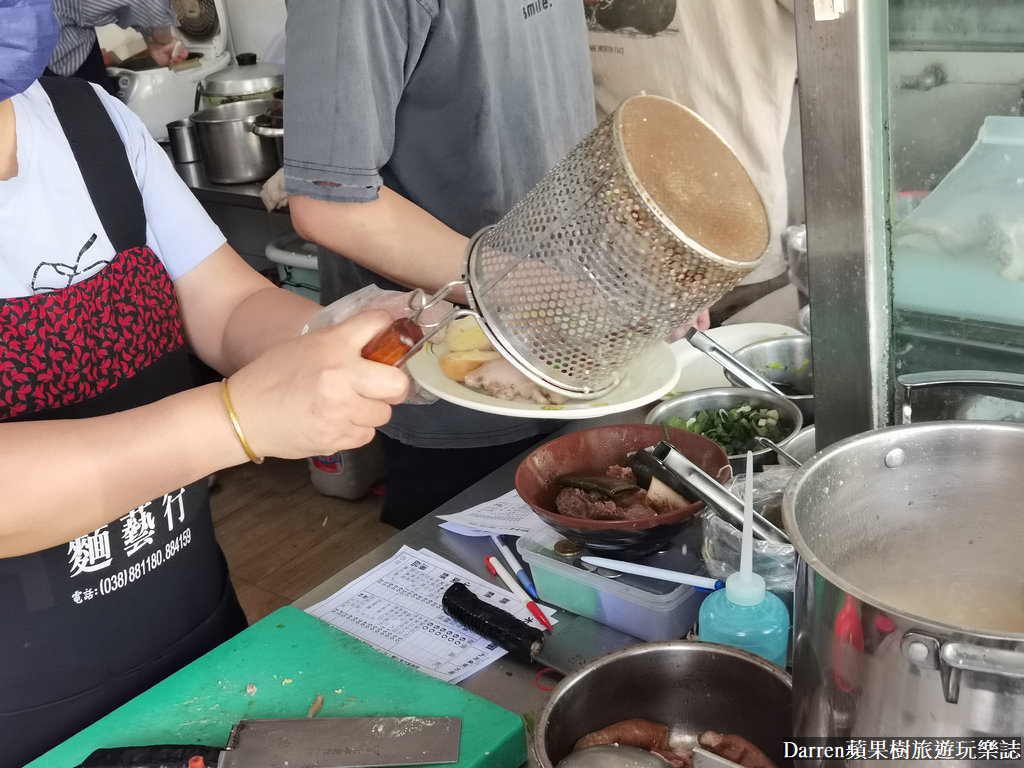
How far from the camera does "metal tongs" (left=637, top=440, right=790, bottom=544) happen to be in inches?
46.0

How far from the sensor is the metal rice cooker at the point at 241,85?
388cm

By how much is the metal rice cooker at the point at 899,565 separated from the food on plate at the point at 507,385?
40 centimetres

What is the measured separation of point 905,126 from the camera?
1039 millimetres

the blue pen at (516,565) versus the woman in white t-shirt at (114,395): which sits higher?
the woman in white t-shirt at (114,395)

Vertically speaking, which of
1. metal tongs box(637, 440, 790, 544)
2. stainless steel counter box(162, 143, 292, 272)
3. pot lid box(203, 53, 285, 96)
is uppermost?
pot lid box(203, 53, 285, 96)

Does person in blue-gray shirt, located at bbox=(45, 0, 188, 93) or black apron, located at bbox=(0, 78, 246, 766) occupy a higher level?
person in blue-gray shirt, located at bbox=(45, 0, 188, 93)

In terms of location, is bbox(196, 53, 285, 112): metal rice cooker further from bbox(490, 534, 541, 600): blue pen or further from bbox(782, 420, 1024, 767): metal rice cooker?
bbox(782, 420, 1024, 767): metal rice cooker

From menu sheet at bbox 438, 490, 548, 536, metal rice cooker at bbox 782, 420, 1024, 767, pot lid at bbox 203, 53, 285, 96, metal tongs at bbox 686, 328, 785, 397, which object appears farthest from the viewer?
pot lid at bbox 203, 53, 285, 96

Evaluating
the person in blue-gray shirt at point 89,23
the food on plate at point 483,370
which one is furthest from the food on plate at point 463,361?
the person in blue-gray shirt at point 89,23

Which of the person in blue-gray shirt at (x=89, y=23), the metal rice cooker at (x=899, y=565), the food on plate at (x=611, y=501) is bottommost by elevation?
the food on plate at (x=611, y=501)

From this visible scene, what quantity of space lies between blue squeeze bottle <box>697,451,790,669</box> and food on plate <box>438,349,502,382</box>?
378 mm

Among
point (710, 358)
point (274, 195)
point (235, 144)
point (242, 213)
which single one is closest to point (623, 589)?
point (710, 358)

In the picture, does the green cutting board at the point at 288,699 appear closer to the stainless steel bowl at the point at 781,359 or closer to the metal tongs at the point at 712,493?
the metal tongs at the point at 712,493

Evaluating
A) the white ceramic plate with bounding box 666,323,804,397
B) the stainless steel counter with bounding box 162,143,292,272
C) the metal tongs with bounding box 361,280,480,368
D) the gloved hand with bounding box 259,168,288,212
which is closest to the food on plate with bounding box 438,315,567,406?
the metal tongs with bounding box 361,280,480,368
